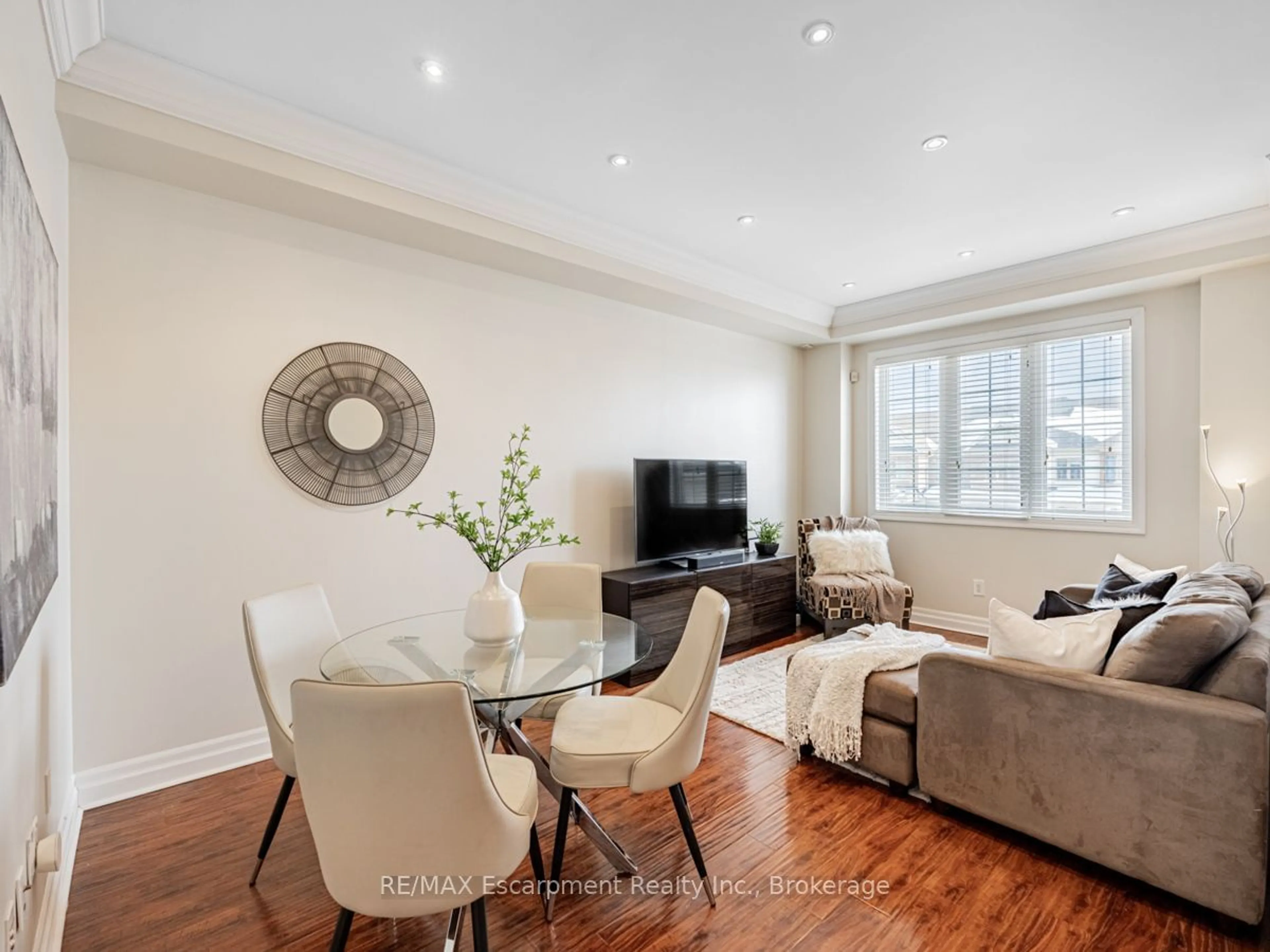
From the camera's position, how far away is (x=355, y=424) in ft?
10.1

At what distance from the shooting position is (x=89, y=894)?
1.90m

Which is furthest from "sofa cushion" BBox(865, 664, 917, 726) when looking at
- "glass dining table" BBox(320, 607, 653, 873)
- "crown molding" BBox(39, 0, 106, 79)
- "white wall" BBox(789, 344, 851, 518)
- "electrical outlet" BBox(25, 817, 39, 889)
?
"crown molding" BBox(39, 0, 106, 79)

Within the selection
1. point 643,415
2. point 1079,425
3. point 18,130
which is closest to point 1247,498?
point 1079,425

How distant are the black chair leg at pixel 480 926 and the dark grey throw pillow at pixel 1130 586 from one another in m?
2.56

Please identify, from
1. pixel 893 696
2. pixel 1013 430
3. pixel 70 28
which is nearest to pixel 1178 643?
pixel 893 696

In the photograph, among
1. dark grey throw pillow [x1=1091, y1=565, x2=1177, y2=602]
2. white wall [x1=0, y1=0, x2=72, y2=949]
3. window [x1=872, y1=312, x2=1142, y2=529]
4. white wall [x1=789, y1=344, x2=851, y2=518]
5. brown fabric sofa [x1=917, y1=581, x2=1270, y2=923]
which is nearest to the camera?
white wall [x1=0, y1=0, x2=72, y2=949]

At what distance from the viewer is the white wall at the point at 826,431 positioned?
18.4 feet

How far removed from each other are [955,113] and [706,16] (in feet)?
3.93

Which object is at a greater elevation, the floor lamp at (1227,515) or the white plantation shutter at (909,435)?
the white plantation shutter at (909,435)

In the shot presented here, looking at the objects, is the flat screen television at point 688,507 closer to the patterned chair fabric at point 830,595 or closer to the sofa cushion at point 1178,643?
the patterned chair fabric at point 830,595

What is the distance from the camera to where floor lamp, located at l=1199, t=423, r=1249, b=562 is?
3.57m

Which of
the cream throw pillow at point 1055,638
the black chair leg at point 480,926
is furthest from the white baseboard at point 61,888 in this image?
the cream throw pillow at point 1055,638

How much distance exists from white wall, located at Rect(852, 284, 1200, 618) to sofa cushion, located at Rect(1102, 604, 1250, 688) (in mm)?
2627

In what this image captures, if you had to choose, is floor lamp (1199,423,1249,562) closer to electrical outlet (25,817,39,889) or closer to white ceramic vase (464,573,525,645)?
white ceramic vase (464,573,525,645)
